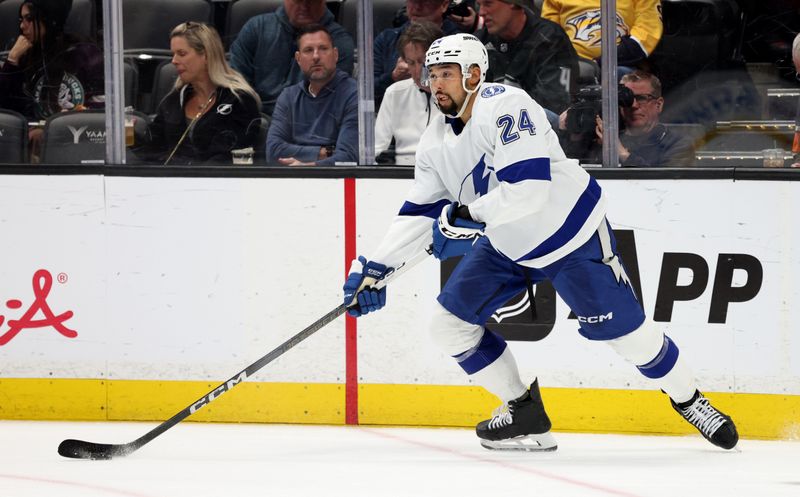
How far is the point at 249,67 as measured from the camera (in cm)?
420

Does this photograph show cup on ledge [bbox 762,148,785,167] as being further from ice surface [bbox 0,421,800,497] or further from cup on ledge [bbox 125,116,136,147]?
cup on ledge [bbox 125,116,136,147]

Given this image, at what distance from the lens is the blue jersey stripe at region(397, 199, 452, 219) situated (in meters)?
3.54

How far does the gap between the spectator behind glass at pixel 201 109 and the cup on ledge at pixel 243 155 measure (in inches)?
0.6

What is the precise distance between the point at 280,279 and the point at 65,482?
121 centimetres

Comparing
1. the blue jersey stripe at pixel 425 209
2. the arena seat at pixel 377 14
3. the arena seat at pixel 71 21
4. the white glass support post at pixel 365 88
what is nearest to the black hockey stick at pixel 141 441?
the blue jersey stripe at pixel 425 209

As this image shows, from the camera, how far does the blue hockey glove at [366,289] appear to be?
3.50 m

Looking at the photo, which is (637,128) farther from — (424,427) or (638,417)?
(424,427)

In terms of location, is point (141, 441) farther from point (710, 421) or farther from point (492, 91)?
point (710, 421)

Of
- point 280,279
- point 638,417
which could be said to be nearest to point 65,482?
point 280,279

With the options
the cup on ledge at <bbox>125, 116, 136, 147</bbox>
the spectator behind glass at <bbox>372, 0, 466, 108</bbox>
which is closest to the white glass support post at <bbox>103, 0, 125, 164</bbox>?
the cup on ledge at <bbox>125, 116, 136, 147</bbox>

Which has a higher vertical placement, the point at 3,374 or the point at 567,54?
the point at 567,54

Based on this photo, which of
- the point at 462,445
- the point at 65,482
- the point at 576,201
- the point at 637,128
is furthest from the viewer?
the point at 637,128

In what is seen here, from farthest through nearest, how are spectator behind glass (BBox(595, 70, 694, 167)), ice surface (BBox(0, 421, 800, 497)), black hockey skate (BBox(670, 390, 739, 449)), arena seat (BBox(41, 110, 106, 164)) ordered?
arena seat (BBox(41, 110, 106, 164)) → spectator behind glass (BBox(595, 70, 694, 167)) → black hockey skate (BBox(670, 390, 739, 449)) → ice surface (BBox(0, 421, 800, 497))

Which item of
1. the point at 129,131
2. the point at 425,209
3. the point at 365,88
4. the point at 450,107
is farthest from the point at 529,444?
the point at 129,131
